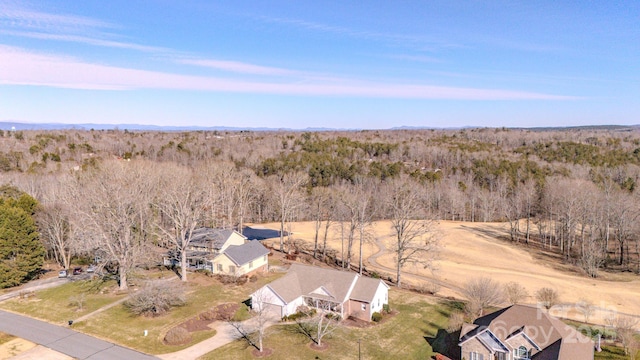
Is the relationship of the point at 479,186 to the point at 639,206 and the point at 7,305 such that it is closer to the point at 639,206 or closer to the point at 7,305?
the point at 639,206

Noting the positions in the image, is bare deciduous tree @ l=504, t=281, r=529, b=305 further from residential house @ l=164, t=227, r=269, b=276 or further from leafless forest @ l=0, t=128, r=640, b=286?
residential house @ l=164, t=227, r=269, b=276

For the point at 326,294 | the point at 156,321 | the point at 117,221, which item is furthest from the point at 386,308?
the point at 117,221

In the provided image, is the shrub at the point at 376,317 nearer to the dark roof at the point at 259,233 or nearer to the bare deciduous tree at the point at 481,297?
the bare deciduous tree at the point at 481,297

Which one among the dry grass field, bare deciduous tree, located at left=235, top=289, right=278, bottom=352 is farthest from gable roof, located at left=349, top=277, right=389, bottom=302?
the dry grass field

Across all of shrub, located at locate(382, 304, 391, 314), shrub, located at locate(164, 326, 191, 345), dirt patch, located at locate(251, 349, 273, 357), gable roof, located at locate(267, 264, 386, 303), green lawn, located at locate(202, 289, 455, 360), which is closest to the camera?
dirt patch, located at locate(251, 349, 273, 357)

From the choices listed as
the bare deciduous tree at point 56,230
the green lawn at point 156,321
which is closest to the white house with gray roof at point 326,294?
the green lawn at point 156,321

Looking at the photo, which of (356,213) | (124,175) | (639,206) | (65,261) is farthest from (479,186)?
(65,261)
